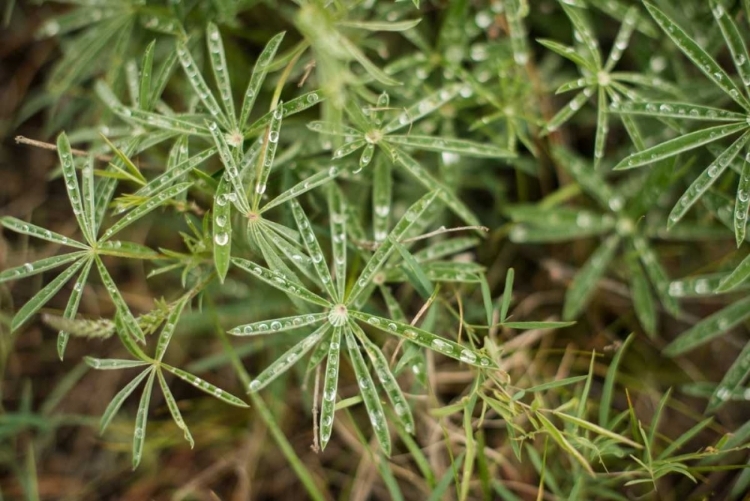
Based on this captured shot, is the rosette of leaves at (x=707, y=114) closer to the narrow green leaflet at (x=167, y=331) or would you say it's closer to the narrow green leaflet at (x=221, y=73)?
the narrow green leaflet at (x=221, y=73)

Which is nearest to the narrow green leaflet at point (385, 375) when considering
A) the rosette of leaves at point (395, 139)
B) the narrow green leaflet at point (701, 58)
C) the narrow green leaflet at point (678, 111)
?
the rosette of leaves at point (395, 139)

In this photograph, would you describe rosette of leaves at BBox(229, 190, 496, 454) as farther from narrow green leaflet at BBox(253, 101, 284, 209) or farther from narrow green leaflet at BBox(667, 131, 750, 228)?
narrow green leaflet at BBox(667, 131, 750, 228)

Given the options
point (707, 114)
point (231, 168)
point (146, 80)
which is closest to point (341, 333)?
point (231, 168)

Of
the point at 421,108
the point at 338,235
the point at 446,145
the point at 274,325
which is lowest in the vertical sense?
the point at 274,325

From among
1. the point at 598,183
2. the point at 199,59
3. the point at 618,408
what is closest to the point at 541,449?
the point at 618,408

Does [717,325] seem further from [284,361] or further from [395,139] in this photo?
[284,361]

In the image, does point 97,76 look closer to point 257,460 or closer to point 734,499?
point 257,460

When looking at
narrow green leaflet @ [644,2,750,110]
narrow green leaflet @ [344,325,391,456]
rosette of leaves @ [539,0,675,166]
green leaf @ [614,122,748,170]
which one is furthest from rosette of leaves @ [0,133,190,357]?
narrow green leaflet @ [644,2,750,110]
